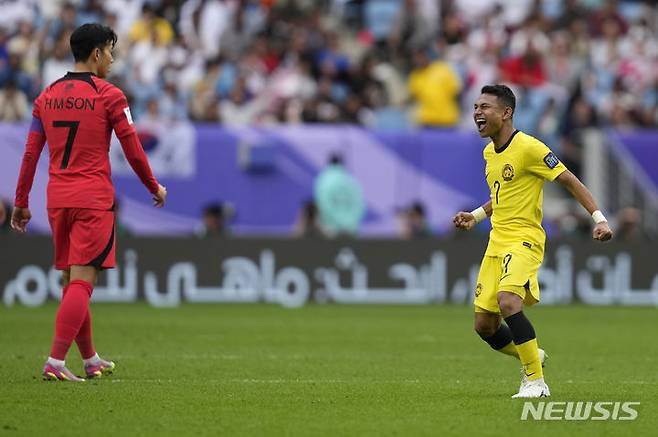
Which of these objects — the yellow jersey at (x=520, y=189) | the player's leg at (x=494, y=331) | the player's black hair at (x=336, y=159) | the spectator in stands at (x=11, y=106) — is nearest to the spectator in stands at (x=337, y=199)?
the player's black hair at (x=336, y=159)

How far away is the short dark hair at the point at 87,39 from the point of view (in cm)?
1016

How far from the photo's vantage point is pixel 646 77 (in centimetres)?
2502

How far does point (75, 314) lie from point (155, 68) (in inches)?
540

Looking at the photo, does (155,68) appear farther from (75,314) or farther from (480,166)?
(75,314)

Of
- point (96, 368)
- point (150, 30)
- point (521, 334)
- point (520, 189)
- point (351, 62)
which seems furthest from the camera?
point (351, 62)

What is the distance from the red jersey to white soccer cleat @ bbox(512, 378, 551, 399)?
3063 millimetres

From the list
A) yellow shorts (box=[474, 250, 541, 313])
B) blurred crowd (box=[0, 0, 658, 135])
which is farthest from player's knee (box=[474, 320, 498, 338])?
blurred crowd (box=[0, 0, 658, 135])

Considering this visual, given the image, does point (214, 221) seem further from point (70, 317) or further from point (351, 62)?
point (70, 317)

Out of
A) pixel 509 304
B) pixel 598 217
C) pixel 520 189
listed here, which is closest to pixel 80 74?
pixel 520 189

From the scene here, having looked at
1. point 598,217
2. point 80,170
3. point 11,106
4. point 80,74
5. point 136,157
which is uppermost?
point 11,106

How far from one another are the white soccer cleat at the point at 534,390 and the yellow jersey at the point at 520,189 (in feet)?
2.96

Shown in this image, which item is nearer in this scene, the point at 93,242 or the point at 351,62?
the point at 93,242

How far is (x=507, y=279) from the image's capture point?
9453 mm

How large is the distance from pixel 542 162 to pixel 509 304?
3.45 ft
